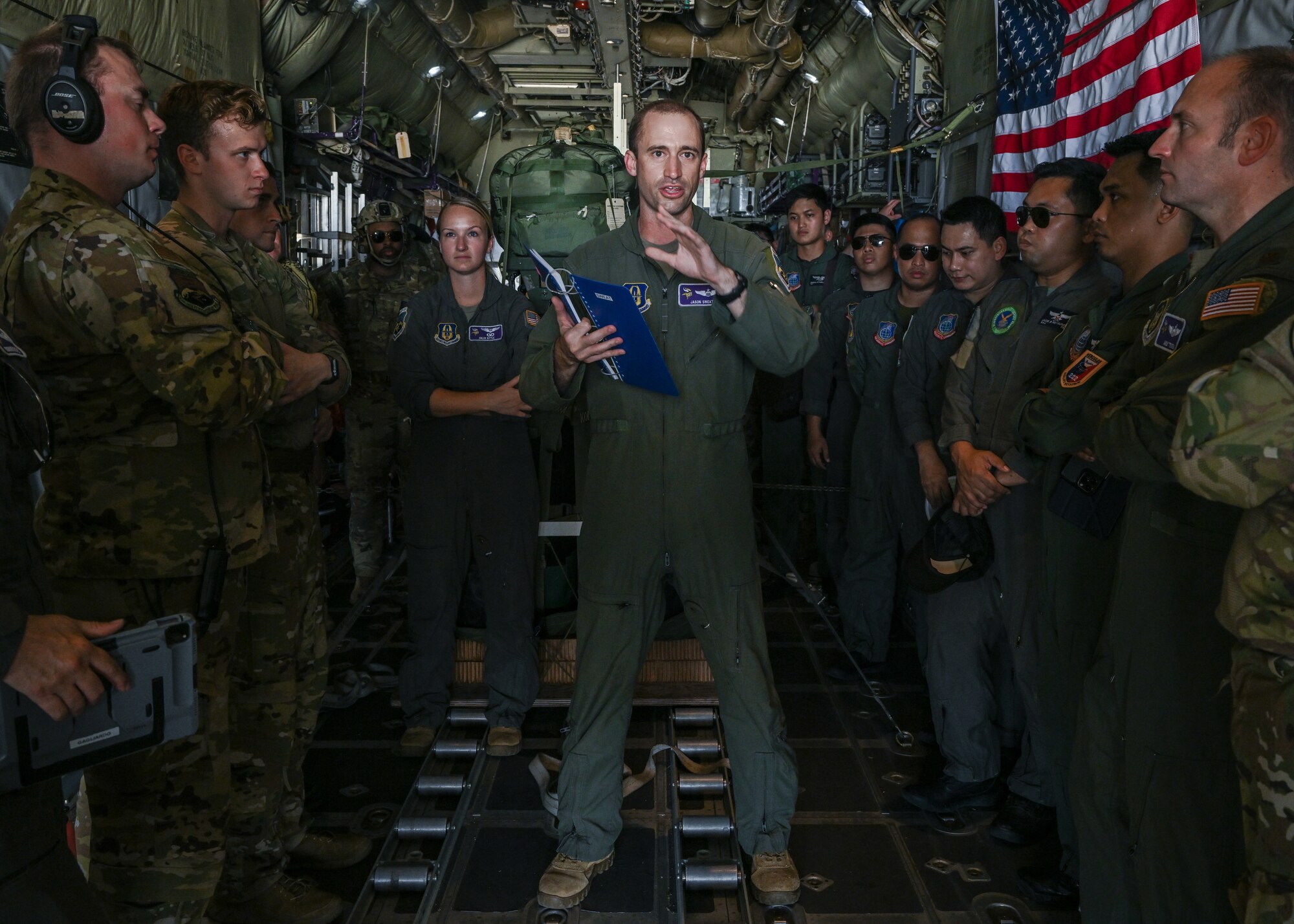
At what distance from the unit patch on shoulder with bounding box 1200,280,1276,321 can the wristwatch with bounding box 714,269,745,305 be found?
3.08 ft

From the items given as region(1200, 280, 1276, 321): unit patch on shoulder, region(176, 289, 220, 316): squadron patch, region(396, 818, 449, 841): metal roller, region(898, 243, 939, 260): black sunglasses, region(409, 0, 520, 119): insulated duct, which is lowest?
region(396, 818, 449, 841): metal roller

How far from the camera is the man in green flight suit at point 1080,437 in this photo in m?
2.17

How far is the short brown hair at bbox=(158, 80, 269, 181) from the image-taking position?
2070 millimetres

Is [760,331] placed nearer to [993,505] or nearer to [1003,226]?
[993,505]

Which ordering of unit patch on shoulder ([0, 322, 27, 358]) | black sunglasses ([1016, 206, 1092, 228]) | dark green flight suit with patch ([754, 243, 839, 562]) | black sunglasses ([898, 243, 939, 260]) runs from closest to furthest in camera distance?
unit patch on shoulder ([0, 322, 27, 358]) < black sunglasses ([1016, 206, 1092, 228]) < black sunglasses ([898, 243, 939, 260]) < dark green flight suit with patch ([754, 243, 839, 562])

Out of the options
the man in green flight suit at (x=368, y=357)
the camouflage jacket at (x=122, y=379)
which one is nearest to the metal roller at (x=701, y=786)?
the camouflage jacket at (x=122, y=379)

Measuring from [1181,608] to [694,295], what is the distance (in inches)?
51.2

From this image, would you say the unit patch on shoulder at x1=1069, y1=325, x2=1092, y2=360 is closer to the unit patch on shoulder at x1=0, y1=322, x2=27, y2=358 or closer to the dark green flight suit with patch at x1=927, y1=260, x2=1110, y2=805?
the dark green flight suit with patch at x1=927, y1=260, x2=1110, y2=805

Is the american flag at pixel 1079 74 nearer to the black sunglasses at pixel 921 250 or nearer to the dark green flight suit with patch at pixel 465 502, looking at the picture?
the black sunglasses at pixel 921 250

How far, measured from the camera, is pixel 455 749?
3.07 metres

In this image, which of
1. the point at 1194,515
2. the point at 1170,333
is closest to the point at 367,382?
the point at 1170,333

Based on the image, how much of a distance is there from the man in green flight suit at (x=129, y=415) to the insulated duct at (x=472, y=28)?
630cm

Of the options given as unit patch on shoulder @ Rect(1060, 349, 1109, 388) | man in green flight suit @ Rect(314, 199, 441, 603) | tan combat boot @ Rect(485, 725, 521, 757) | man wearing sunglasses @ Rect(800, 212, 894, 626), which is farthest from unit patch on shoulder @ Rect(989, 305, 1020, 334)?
man in green flight suit @ Rect(314, 199, 441, 603)

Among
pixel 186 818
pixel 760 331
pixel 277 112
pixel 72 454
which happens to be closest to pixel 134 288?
pixel 72 454
